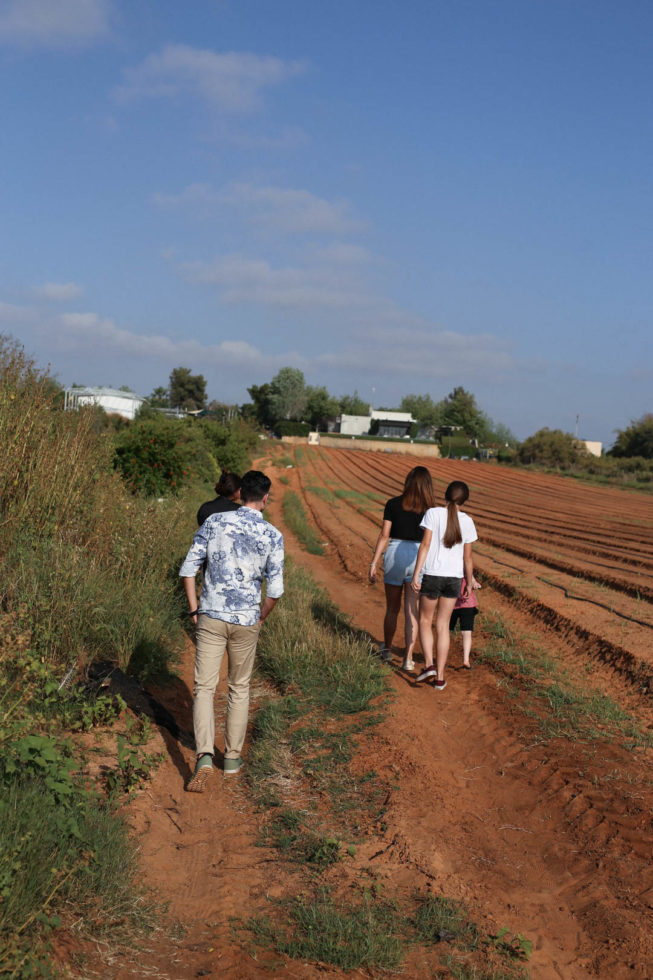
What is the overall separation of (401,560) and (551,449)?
58.5 metres

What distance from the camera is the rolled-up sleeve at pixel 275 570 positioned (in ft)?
16.6

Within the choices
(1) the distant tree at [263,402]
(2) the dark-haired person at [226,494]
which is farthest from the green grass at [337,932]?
(1) the distant tree at [263,402]

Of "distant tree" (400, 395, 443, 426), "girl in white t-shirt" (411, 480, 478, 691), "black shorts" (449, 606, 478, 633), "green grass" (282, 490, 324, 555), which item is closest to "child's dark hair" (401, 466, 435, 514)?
"girl in white t-shirt" (411, 480, 478, 691)

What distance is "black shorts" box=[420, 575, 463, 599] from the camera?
691 centimetres

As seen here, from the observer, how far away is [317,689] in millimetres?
6738

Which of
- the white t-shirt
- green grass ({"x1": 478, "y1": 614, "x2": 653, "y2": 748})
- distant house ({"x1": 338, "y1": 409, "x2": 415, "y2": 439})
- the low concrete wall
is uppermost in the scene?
distant house ({"x1": 338, "y1": 409, "x2": 415, "y2": 439})

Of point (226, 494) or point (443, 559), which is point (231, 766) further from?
point (226, 494)

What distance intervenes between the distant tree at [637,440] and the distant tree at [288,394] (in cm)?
5366

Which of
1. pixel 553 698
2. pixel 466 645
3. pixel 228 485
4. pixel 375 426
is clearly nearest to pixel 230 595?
pixel 228 485

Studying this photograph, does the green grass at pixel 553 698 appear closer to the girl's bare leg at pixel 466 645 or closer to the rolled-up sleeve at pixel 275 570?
the girl's bare leg at pixel 466 645

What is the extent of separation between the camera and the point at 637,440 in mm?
64188

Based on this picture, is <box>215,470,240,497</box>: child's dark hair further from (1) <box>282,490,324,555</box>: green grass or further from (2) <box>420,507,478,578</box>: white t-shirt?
(1) <box>282,490,324,555</box>: green grass

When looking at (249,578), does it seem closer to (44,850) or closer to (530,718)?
(44,850)

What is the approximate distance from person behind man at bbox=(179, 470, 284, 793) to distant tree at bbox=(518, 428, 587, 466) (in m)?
58.9
